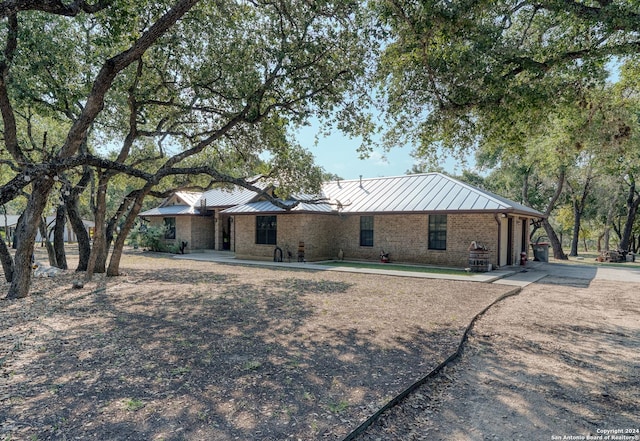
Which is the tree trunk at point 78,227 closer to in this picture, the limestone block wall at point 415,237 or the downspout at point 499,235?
the limestone block wall at point 415,237

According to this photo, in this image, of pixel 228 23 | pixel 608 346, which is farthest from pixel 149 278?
pixel 608 346

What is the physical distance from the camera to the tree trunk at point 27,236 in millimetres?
→ 7551

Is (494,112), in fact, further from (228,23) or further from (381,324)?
(228,23)

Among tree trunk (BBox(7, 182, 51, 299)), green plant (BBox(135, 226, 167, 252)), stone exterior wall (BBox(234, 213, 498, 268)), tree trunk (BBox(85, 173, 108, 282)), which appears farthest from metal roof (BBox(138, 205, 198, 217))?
tree trunk (BBox(7, 182, 51, 299))

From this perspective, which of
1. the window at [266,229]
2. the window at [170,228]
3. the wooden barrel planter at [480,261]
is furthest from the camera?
the window at [170,228]

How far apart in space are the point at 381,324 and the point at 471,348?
1.55 metres

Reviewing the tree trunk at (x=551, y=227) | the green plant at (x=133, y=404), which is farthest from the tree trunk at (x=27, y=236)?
the tree trunk at (x=551, y=227)

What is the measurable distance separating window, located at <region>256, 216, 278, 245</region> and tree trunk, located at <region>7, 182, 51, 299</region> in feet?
35.4

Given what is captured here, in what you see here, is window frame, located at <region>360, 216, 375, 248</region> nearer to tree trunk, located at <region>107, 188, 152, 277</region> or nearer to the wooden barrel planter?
the wooden barrel planter

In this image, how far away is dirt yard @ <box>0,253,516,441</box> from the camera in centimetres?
313

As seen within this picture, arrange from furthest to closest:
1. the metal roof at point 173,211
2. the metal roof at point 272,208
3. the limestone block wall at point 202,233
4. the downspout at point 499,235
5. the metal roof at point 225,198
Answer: the limestone block wall at point 202,233 → the metal roof at point 173,211 → the metal roof at point 225,198 → the metal roof at point 272,208 → the downspout at point 499,235

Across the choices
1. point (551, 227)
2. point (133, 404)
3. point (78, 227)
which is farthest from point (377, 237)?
point (133, 404)

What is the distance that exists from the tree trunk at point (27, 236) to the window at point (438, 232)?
523 inches

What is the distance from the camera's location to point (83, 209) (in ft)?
124
